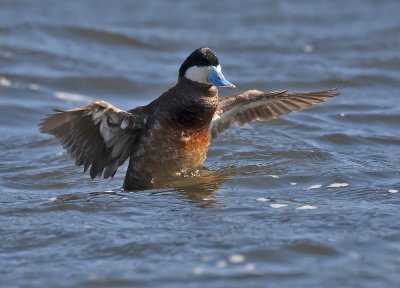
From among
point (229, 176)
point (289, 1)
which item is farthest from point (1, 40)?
point (229, 176)

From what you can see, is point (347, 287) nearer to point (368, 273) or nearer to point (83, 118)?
point (368, 273)

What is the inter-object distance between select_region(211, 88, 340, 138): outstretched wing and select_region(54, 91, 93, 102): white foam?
427 centimetres

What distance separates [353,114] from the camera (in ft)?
40.4

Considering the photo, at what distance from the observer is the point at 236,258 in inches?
260

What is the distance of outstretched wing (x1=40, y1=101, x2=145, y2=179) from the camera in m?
8.11

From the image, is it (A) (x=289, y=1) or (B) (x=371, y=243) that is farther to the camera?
(A) (x=289, y=1)

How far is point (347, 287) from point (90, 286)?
5.52 ft

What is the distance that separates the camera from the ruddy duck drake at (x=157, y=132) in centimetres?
839

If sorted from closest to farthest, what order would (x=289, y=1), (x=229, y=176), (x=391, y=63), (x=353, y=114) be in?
(x=229, y=176)
(x=353, y=114)
(x=391, y=63)
(x=289, y=1)

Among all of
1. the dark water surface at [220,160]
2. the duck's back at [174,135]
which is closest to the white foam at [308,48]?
the dark water surface at [220,160]

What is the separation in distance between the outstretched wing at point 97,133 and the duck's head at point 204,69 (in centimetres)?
63

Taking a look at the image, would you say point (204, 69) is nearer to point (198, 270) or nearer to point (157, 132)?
point (157, 132)

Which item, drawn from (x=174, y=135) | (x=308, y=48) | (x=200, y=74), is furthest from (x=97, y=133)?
(x=308, y=48)

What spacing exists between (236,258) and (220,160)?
138 inches
